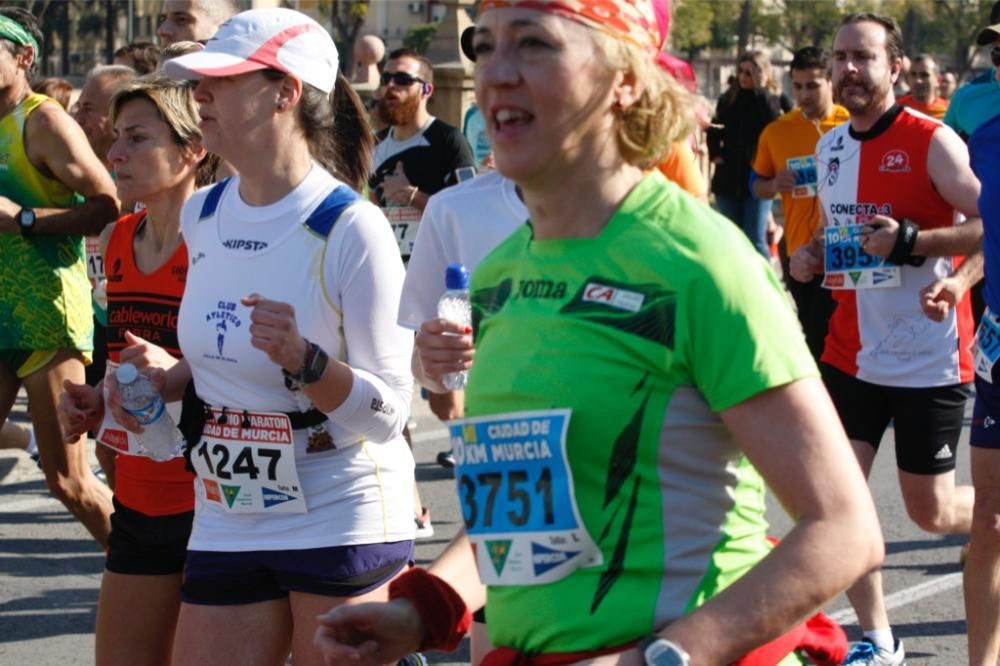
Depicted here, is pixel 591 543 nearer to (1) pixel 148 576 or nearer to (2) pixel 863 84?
(1) pixel 148 576

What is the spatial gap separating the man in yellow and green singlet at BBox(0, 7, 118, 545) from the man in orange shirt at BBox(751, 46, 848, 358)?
403 cm

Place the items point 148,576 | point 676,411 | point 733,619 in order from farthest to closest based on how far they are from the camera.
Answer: point 148,576 < point 676,411 < point 733,619

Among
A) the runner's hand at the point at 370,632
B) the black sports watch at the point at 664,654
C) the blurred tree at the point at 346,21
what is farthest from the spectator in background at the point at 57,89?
the blurred tree at the point at 346,21

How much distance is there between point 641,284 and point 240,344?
5.17 feet

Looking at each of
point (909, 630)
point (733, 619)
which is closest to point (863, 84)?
point (909, 630)

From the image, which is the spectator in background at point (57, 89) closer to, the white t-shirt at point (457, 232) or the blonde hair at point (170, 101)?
the blonde hair at point (170, 101)

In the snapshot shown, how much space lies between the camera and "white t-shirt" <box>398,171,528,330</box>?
4.00 metres

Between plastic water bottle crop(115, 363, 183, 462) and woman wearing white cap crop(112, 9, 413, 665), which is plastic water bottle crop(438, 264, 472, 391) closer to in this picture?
woman wearing white cap crop(112, 9, 413, 665)

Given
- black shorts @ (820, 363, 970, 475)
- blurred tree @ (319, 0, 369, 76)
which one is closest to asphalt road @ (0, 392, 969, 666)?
black shorts @ (820, 363, 970, 475)

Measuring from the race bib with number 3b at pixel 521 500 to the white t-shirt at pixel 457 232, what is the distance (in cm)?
152

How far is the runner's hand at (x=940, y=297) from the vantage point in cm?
552

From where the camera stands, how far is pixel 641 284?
225cm

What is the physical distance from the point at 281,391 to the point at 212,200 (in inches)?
23.0

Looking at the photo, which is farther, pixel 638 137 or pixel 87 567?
pixel 87 567
